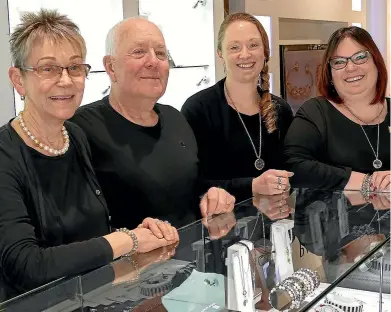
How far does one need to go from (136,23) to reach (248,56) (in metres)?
0.61

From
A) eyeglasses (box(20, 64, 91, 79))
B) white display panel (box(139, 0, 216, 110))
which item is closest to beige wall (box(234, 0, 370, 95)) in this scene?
white display panel (box(139, 0, 216, 110))

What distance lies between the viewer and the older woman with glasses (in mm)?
1314

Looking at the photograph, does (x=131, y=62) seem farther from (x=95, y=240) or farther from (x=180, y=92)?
(x=180, y=92)

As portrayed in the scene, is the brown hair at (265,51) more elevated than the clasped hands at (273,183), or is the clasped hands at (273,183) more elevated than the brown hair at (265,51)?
the brown hair at (265,51)

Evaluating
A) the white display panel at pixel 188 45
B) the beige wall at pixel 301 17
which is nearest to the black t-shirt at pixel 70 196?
the white display panel at pixel 188 45

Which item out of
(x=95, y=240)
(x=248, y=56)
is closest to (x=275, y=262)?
(x=95, y=240)

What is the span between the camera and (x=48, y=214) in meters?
1.45

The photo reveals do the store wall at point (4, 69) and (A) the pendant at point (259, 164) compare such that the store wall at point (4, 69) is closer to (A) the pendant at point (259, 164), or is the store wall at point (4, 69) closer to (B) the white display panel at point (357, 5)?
(A) the pendant at point (259, 164)

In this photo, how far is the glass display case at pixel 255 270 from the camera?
1118 millimetres

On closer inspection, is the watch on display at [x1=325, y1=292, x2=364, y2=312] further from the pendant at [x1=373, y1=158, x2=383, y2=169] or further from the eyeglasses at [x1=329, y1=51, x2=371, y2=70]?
the eyeglasses at [x1=329, y1=51, x2=371, y2=70]

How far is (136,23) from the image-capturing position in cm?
188

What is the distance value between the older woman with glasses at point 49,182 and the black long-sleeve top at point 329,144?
2.96 feet

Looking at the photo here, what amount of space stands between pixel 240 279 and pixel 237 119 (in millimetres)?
1246

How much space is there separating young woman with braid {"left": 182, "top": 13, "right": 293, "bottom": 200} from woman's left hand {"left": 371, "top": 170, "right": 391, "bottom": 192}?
493 mm
